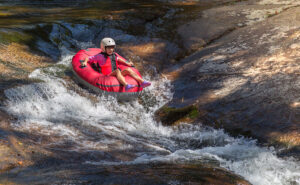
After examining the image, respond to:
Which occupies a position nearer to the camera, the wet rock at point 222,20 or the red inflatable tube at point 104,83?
the red inflatable tube at point 104,83

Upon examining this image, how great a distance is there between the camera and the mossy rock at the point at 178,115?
6.27m

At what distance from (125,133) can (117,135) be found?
0.25 metres

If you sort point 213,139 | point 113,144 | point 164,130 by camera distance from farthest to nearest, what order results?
1. point 164,130
2. point 213,139
3. point 113,144

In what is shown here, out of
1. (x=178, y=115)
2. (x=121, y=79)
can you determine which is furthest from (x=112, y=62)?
(x=178, y=115)

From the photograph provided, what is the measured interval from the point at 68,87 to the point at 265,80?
4.25m

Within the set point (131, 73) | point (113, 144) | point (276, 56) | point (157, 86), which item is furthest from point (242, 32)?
point (113, 144)

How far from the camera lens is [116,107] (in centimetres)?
702

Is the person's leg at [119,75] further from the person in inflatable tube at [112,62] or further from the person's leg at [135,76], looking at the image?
the person's leg at [135,76]

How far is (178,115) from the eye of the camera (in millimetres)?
6453

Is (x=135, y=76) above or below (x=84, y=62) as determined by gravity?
below

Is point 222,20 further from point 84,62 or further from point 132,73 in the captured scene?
point 84,62

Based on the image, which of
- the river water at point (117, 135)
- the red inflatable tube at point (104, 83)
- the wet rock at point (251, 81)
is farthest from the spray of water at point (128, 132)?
the wet rock at point (251, 81)

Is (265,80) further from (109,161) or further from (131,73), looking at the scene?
(109,161)

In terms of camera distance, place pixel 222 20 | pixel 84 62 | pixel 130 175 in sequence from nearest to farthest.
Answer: pixel 130 175 < pixel 84 62 < pixel 222 20
